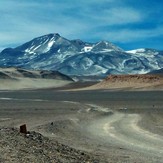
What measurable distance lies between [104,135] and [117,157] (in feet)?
27.8

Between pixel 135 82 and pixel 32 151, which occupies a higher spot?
pixel 135 82

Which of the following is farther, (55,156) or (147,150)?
(147,150)

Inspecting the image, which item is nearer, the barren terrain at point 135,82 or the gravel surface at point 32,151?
the gravel surface at point 32,151

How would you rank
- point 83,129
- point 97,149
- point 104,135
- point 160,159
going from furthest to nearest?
point 83,129 → point 104,135 → point 97,149 → point 160,159

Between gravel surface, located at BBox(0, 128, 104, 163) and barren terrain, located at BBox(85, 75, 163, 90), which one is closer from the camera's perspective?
gravel surface, located at BBox(0, 128, 104, 163)

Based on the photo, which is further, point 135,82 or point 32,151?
point 135,82

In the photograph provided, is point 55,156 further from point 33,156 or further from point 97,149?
point 97,149

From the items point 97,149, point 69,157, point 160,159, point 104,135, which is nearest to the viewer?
point 69,157

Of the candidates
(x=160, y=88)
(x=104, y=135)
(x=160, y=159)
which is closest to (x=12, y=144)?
(x=160, y=159)

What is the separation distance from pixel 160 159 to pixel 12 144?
486 centimetres

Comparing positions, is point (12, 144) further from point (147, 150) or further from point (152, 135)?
point (152, 135)

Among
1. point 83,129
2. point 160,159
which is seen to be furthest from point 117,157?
point 83,129

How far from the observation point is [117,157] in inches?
648

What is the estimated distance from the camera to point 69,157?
14602 millimetres
